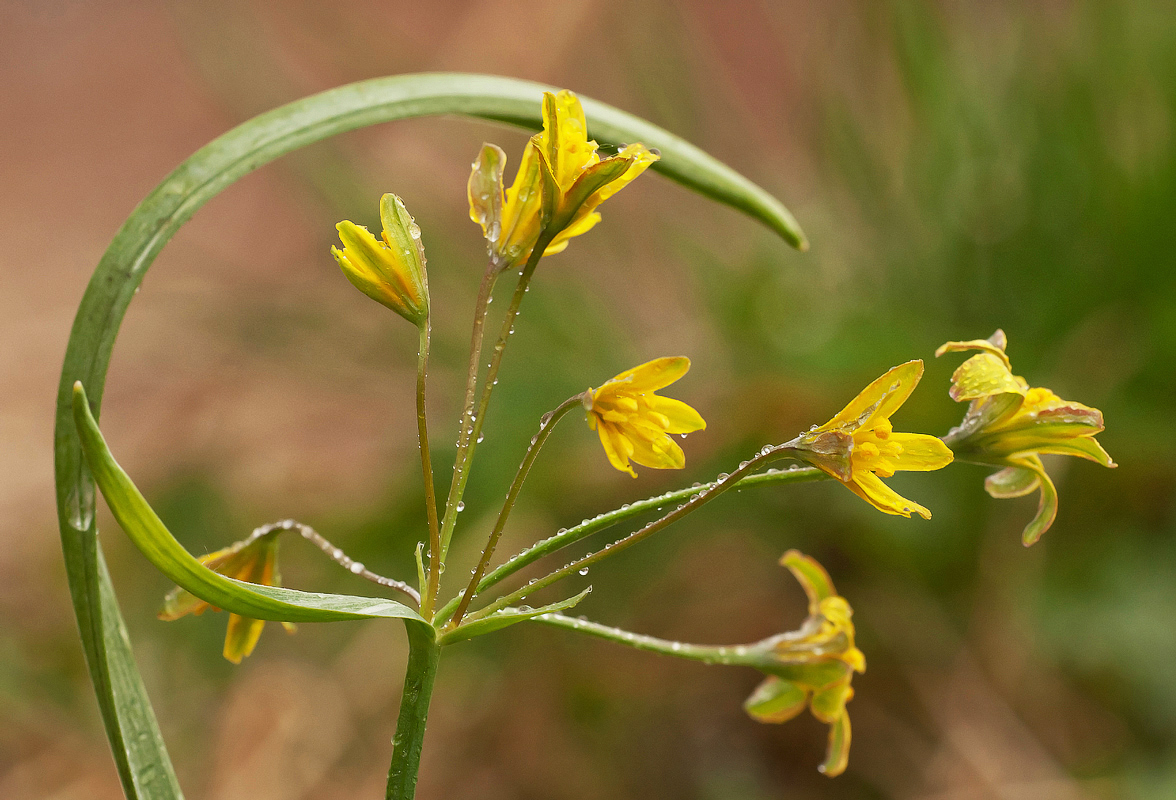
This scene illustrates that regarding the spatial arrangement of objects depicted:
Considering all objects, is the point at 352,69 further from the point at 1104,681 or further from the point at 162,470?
the point at 1104,681

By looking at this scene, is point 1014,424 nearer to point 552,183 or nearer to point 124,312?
point 552,183

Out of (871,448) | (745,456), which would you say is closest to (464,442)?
(871,448)

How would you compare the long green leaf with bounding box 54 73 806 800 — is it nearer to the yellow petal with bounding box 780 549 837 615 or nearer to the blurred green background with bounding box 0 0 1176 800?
the yellow petal with bounding box 780 549 837 615

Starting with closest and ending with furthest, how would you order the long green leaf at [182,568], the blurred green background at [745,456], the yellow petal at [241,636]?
the long green leaf at [182,568] < the yellow petal at [241,636] < the blurred green background at [745,456]

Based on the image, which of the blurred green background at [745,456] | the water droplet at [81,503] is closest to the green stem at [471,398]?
the water droplet at [81,503]

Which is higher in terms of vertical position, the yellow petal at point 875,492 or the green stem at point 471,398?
the green stem at point 471,398

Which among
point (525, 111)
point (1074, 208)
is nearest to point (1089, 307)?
point (1074, 208)

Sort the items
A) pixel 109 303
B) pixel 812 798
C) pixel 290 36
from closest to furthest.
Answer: pixel 109 303 < pixel 812 798 < pixel 290 36

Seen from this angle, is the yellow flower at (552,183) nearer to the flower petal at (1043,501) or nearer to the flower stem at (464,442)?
the flower stem at (464,442)
